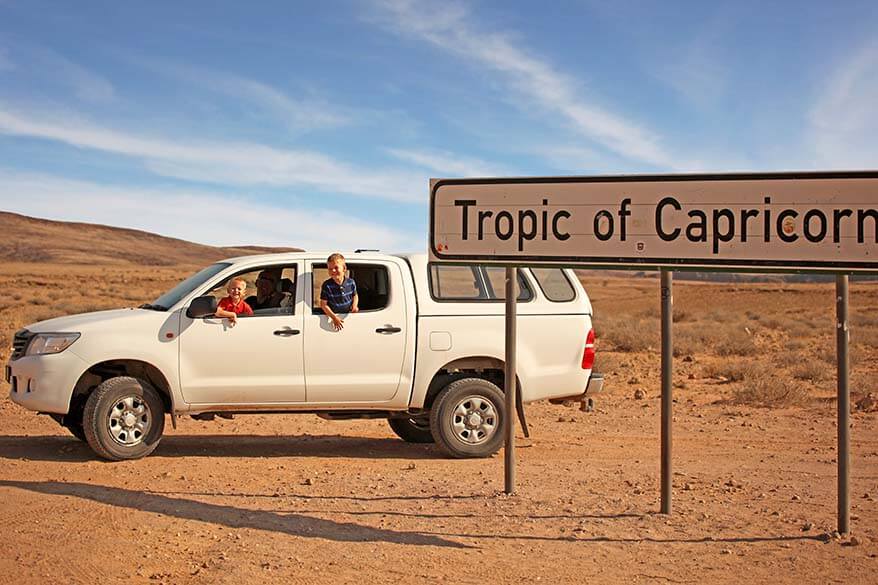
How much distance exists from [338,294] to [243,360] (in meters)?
1.08

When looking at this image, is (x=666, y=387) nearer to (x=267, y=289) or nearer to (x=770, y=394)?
(x=267, y=289)

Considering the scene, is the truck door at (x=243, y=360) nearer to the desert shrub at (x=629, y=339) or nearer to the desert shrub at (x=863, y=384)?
the desert shrub at (x=863, y=384)

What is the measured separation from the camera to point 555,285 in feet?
31.5

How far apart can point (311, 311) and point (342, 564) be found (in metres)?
3.78

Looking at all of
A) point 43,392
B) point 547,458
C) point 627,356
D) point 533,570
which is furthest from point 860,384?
point 43,392

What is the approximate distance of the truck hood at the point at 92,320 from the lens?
8.59 m

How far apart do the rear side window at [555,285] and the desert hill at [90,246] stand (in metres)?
146

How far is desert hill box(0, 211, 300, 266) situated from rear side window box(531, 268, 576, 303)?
14618 cm

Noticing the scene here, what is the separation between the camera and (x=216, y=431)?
10883 millimetres

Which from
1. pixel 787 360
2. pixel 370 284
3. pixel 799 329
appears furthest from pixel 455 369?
pixel 799 329

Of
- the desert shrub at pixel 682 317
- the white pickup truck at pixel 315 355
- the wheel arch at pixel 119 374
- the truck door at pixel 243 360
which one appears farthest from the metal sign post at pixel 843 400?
the desert shrub at pixel 682 317

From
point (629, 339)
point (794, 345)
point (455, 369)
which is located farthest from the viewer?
point (794, 345)

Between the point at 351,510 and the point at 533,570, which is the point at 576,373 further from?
the point at 533,570

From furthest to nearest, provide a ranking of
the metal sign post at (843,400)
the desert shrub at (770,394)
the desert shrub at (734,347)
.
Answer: the desert shrub at (734,347), the desert shrub at (770,394), the metal sign post at (843,400)
